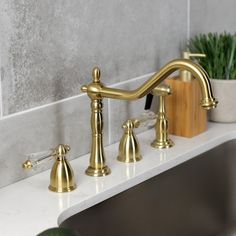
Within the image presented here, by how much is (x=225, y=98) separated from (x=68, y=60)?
1.33ft

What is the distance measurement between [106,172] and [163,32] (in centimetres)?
39

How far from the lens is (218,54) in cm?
139

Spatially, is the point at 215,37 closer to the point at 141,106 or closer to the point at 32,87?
the point at 141,106

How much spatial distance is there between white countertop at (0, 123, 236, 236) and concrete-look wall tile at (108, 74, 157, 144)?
32 mm

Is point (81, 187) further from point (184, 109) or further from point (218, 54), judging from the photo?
point (218, 54)

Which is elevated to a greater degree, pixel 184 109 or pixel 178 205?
pixel 184 109

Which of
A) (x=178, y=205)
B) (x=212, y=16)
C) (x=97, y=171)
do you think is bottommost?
(x=178, y=205)

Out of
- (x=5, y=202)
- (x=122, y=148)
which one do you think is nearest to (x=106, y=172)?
(x=122, y=148)

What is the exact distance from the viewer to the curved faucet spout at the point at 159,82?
994 mm

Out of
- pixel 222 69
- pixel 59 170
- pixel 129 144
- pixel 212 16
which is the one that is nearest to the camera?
pixel 59 170

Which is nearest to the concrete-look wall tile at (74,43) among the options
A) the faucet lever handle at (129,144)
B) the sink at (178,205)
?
the faucet lever handle at (129,144)

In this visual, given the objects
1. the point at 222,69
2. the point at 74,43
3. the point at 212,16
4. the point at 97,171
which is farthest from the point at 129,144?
the point at 212,16

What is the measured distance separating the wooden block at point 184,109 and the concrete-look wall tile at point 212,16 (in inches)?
8.8

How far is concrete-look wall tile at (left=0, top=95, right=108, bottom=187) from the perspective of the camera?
1045 mm
